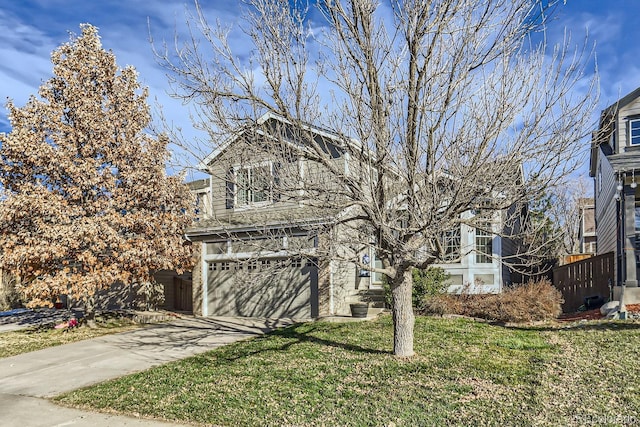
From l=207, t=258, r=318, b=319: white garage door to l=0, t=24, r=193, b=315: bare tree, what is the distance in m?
2.09

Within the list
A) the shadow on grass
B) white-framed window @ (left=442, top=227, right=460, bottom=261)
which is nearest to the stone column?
white-framed window @ (left=442, top=227, right=460, bottom=261)

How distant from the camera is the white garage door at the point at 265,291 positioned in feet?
48.1

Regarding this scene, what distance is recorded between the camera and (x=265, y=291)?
15.4m

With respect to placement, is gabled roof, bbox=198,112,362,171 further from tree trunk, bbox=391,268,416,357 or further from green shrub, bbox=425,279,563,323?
green shrub, bbox=425,279,563,323

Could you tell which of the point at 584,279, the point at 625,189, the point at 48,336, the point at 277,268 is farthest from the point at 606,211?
the point at 48,336

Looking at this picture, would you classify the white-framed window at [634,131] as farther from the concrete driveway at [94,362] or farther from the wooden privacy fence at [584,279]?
the concrete driveway at [94,362]

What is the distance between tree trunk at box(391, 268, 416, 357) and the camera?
8.23m

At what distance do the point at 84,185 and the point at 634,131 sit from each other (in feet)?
59.2

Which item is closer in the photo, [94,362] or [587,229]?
[94,362]

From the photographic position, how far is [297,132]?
26.5 ft

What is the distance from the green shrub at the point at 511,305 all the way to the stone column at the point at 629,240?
1.69m

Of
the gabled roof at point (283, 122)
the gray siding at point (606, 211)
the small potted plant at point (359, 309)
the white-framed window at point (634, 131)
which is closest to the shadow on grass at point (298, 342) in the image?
the small potted plant at point (359, 309)

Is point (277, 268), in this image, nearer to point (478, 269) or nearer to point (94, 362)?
point (94, 362)

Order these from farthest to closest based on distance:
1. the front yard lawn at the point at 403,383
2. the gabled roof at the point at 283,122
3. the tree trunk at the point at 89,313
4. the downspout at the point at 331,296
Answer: the tree trunk at the point at 89,313
the downspout at the point at 331,296
the gabled roof at the point at 283,122
the front yard lawn at the point at 403,383
